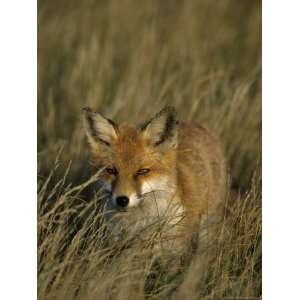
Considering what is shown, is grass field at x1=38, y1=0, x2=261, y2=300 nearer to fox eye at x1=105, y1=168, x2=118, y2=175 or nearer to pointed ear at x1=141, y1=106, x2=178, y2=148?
fox eye at x1=105, y1=168, x2=118, y2=175

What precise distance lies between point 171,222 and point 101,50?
11.1 feet

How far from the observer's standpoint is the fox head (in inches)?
177

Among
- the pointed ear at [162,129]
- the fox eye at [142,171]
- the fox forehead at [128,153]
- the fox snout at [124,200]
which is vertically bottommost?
the fox snout at [124,200]

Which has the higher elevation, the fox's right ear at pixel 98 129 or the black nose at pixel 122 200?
the fox's right ear at pixel 98 129

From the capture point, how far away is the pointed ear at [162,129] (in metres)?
4.59

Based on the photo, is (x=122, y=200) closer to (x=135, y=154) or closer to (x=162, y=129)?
(x=135, y=154)
